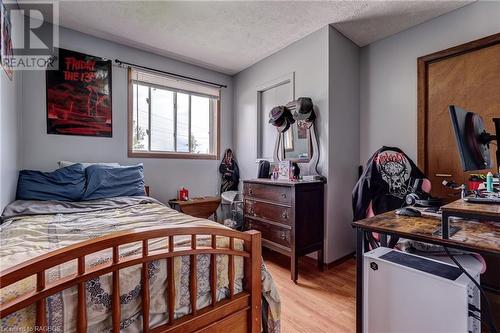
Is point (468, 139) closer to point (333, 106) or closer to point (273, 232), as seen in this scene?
point (333, 106)

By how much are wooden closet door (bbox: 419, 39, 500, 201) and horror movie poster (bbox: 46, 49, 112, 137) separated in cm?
351

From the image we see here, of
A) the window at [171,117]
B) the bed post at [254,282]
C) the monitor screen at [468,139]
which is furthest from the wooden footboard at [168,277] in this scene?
the window at [171,117]

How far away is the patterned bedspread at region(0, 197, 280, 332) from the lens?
755 millimetres

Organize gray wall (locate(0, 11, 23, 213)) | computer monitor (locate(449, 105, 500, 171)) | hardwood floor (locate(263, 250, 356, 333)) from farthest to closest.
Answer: gray wall (locate(0, 11, 23, 213)) < hardwood floor (locate(263, 250, 356, 333)) < computer monitor (locate(449, 105, 500, 171))

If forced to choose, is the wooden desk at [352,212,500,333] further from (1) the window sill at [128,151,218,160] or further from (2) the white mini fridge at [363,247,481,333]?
(1) the window sill at [128,151,218,160]

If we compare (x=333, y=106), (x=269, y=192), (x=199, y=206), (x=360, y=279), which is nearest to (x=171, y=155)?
(x=199, y=206)

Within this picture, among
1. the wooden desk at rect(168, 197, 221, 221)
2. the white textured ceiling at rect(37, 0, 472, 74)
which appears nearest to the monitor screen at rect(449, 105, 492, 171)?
the white textured ceiling at rect(37, 0, 472, 74)

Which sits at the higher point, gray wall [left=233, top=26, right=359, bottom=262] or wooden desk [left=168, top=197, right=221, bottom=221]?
gray wall [left=233, top=26, right=359, bottom=262]

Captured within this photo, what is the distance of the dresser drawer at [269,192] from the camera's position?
230 centimetres

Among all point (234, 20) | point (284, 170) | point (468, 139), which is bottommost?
point (284, 170)

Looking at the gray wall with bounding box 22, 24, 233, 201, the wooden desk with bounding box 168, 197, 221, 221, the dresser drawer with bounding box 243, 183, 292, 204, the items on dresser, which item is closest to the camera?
the dresser drawer with bounding box 243, 183, 292, 204

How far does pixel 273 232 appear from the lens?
2443 millimetres

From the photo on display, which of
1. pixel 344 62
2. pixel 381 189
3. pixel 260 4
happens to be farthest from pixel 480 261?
pixel 260 4

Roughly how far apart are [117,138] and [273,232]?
216 cm
